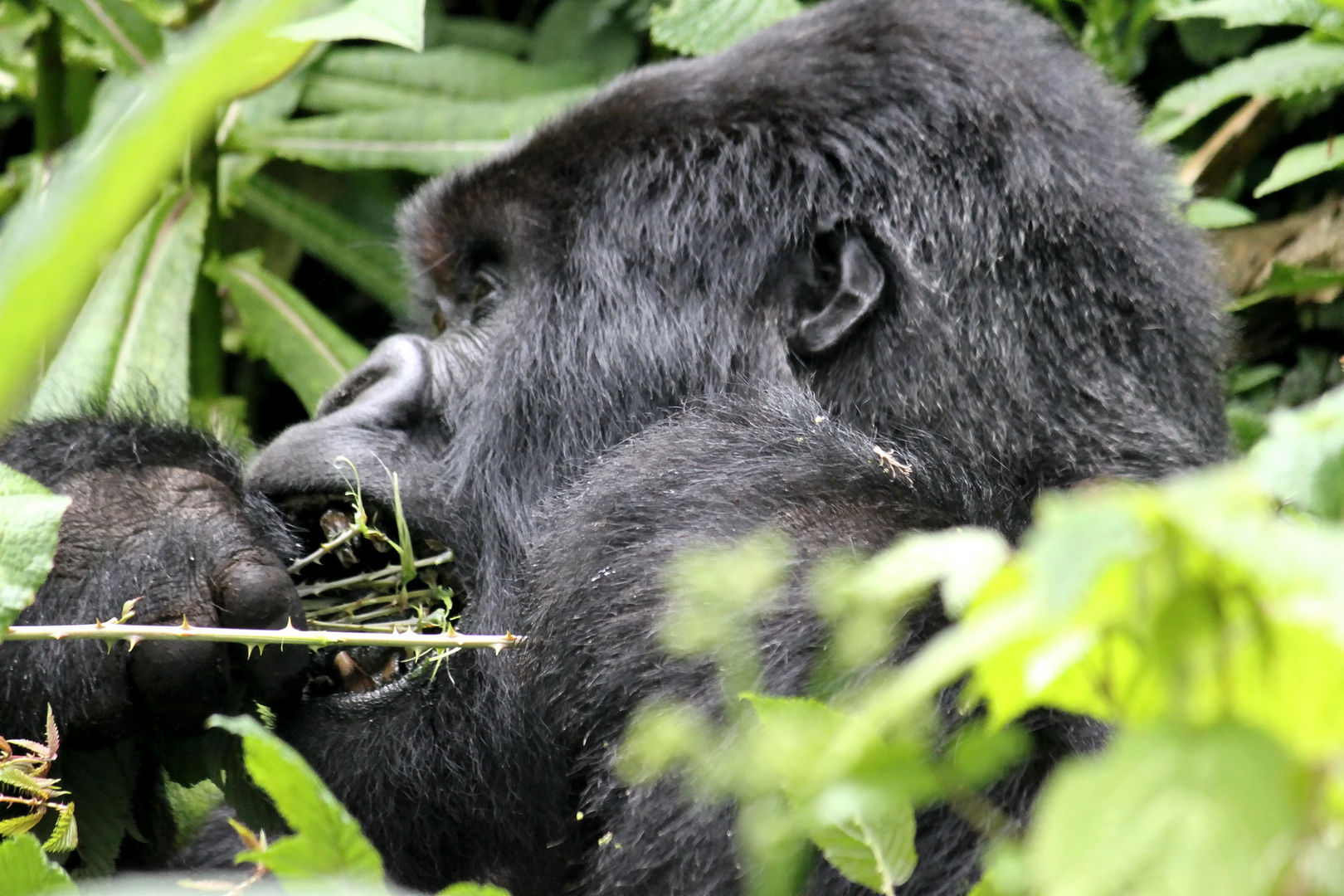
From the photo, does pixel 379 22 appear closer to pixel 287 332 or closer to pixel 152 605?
pixel 152 605

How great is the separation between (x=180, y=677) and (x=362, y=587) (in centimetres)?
30

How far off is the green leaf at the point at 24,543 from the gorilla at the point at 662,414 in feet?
1.13

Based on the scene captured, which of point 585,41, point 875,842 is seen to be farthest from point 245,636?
point 585,41

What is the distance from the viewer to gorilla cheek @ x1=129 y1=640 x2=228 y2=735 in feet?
4.74

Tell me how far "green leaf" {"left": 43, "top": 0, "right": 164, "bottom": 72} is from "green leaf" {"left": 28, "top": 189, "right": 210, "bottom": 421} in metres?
0.31

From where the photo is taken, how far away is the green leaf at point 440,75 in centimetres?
328

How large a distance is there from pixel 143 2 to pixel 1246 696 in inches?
120

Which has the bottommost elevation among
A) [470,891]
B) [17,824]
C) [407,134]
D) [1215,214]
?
[1215,214]

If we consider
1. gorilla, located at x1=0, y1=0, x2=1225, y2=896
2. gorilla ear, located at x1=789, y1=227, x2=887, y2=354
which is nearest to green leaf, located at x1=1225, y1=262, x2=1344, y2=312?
gorilla, located at x1=0, y1=0, x2=1225, y2=896

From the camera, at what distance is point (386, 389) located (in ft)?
5.95

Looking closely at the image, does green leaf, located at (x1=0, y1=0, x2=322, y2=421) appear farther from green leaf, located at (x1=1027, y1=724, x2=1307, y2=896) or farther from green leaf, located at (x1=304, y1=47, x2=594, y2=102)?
green leaf, located at (x1=304, y1=47, x2=594, y2=102)

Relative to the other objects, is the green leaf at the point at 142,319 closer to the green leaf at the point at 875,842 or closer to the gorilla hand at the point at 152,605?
the gorilla hand at the point at 152,605

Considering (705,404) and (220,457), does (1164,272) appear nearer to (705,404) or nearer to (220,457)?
(705,404)

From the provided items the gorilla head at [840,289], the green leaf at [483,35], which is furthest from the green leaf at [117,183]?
the green leaf at [483,35]
